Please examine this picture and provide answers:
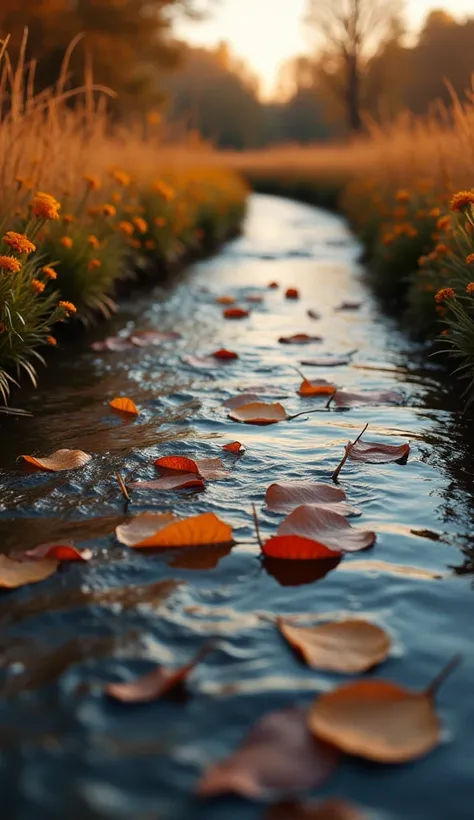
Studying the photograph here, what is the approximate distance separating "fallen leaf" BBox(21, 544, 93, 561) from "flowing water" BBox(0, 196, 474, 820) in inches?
2.6

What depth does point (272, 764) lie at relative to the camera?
1390mm

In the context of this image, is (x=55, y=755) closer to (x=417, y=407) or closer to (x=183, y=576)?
(x=183, y=576)

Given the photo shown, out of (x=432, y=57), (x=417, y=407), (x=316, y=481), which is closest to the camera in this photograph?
(x=316, y=481)

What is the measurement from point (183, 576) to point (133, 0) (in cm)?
1674

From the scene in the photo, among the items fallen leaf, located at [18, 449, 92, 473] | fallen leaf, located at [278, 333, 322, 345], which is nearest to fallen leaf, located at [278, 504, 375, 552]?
fallen leaf, located at [18, 449, 92, 473]

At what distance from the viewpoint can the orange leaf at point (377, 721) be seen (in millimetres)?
1426

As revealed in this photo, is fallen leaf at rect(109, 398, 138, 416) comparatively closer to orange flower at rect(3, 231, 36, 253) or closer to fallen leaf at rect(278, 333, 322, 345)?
orange flower at rect(3, 231, 36, 253)

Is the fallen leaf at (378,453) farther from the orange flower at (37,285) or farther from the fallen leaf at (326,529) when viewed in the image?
the orange flower at (37,285)

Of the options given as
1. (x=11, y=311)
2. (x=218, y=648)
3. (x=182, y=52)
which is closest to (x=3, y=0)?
(x=182, y=52)

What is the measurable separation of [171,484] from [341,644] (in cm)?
103

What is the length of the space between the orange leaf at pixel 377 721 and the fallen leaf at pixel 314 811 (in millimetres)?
104

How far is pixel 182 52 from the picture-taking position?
63.1 feet

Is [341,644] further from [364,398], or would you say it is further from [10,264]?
[364,398]

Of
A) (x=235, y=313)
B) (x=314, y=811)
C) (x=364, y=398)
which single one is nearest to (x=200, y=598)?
(x=314, y=811)
